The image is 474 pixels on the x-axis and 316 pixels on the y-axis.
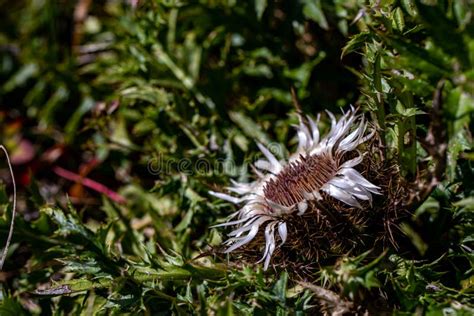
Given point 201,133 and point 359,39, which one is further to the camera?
point 201,133

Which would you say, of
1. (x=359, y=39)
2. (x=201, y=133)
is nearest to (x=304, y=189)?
(x=359, y=39)

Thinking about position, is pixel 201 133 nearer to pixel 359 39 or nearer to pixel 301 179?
pixel 301 179

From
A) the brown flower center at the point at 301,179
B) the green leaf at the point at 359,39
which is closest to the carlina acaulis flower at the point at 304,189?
the brown flower center at the point at 301,179

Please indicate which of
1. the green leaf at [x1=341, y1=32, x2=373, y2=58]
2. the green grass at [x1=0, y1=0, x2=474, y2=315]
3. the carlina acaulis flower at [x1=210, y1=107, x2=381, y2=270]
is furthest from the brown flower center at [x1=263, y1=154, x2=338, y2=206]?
the green leaf at [x1=341, y1=32, x2=373, y2=58]

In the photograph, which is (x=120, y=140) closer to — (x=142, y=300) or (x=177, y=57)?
(x=177, y=57)

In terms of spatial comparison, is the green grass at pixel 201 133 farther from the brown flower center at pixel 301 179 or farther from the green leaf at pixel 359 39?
the brown flower center at pixel 301 179

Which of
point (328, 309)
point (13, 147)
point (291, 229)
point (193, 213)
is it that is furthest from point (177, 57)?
point (328, 309)

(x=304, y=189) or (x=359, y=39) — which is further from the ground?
(x=359, y=39)
